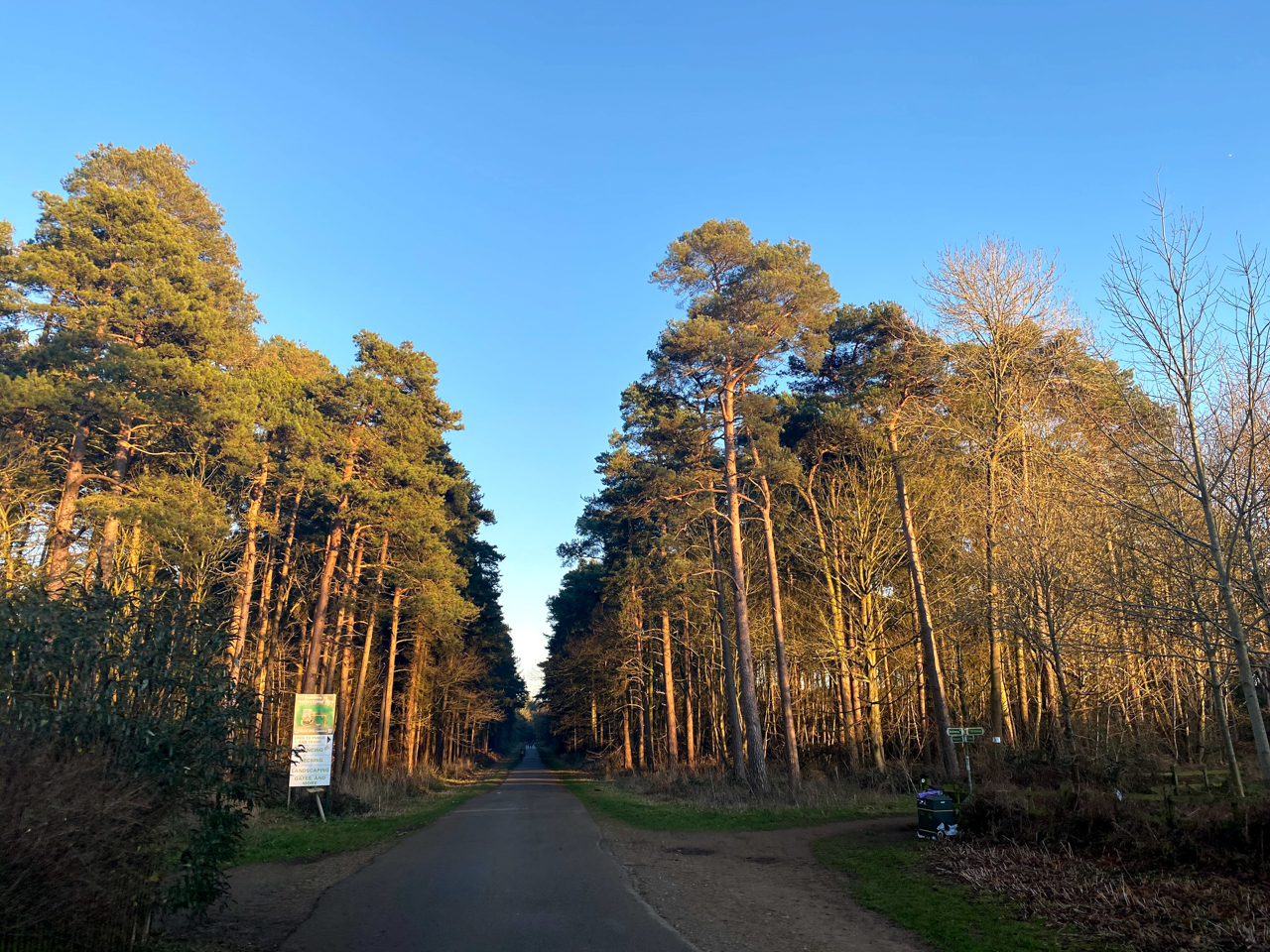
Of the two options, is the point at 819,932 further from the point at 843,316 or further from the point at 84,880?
the point at 843,316

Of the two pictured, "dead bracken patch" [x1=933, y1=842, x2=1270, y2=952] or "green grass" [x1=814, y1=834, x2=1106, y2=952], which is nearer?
"dead bracken patch" [x1=933, y1=842, x2=1270, y2=952]

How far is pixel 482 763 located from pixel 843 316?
54.9m

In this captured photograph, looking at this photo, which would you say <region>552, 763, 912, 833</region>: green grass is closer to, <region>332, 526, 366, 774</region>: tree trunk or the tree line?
the tree line

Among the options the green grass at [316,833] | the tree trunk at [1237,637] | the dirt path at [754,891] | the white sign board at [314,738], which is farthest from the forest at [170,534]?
the tree trunk at [1237,637]

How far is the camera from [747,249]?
2141cm

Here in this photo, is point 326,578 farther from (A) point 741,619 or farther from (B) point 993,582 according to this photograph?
(B) point 993,582

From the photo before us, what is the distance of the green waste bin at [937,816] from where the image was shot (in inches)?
515

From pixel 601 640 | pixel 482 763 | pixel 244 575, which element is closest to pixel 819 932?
pixel 244 575

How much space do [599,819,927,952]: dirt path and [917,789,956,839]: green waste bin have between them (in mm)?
1190

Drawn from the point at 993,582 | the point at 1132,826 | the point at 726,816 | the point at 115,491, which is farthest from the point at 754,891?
the point at 115,491

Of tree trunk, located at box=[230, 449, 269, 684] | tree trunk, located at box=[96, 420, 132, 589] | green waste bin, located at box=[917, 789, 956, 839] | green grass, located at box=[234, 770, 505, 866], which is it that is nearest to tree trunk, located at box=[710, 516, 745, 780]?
green grass, located at box=[234, 770, 505, 866]

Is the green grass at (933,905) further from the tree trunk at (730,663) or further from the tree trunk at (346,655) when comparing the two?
the tree trunk at (346,655)

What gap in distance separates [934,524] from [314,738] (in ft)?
66.5

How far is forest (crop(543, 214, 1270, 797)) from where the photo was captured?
490 inches
